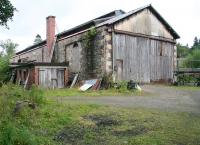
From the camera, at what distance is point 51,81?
2258 cm

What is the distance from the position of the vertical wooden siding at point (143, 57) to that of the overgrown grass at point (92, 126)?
1195 cm

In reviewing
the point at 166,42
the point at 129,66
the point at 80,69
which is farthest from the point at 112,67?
the point at 166,42

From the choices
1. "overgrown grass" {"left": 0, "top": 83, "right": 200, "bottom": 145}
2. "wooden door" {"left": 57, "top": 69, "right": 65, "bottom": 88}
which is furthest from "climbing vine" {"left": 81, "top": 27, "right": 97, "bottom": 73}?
"overgrown grass" {"left": 0, "top": 83, "right": 200, "bottom": 145}

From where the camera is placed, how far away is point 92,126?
805 centimetres

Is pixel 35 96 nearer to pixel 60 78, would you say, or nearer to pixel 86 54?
pixel 60 78

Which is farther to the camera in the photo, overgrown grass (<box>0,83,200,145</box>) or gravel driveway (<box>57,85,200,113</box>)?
gravel driveway (<box>57,85,200,113</box>)

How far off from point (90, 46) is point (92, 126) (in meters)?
15.1

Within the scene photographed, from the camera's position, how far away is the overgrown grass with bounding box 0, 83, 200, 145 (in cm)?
664

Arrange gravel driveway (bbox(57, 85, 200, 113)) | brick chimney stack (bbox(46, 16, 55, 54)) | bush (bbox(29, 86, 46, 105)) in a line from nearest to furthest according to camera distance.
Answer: bush (bbox(29, 86, 46, 105))
gravel driveway (bbox(57, 85, 200, 113))
brick chimney stack (bbox(46, 16, 55, 54))

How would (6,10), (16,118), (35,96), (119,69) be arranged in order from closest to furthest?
(16,118) < (35,96) < (6,10) < (119,69)

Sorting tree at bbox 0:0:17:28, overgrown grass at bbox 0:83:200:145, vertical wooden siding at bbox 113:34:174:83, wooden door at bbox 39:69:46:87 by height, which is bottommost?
overgrown grass at bbox 0:83:200:145

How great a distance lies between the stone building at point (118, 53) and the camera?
21.8m

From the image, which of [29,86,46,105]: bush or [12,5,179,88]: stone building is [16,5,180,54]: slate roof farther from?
[29,86,46,105]: bush

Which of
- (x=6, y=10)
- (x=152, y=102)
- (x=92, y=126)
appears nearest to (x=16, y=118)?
(x=92, y=126)
